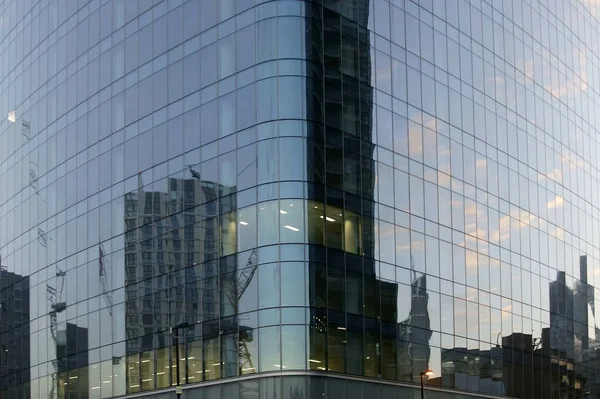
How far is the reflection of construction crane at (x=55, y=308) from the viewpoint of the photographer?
6762 cm

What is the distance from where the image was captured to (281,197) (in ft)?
164

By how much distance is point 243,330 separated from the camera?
50.2m

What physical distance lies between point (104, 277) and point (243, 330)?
15.5 metres

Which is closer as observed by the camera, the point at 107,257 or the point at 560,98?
the point at 107,257

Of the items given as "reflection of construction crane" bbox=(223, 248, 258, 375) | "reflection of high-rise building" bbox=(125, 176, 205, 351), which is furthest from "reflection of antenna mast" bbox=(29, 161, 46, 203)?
"reflection of construction crane" bbox=(223, 248, 258, 375)

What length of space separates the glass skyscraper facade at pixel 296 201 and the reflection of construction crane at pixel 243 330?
0.11m

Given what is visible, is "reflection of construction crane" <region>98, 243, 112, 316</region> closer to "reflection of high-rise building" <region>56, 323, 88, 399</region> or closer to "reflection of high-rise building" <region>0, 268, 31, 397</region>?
"reflection of high-rise building" <region>56, 323, 88, 399</region>

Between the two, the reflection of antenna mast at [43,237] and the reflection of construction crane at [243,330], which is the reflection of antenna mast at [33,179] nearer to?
the reflection of antenna mast at [43,237]

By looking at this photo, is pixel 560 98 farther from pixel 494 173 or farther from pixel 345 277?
pixel 345 277

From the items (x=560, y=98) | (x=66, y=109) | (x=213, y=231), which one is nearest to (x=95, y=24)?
(x=66, y=109)

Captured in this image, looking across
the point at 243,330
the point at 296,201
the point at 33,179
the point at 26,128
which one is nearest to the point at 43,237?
the point at 33,179

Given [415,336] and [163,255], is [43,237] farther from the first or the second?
[415,336]

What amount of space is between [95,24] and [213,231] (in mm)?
21492

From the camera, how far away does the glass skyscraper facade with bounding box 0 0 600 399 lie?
167 feet
